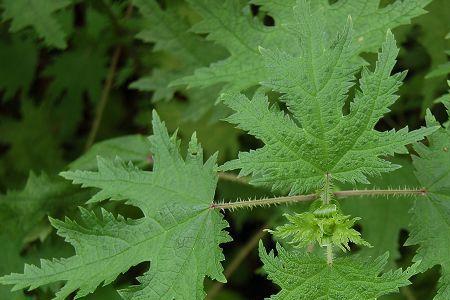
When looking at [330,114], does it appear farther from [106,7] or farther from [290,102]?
[106,7]

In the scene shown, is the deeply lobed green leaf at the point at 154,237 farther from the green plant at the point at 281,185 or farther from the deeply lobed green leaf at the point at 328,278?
the deeply lobed green leaf at the point at 328,278

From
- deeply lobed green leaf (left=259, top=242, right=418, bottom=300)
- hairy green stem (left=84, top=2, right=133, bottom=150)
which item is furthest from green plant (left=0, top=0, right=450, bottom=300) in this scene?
hairy green stem (left=84, top=2, right=133, bottom=150)

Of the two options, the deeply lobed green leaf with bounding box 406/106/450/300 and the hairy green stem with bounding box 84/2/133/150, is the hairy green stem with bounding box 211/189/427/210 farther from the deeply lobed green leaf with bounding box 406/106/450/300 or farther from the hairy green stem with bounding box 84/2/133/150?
the hairy green stem with bounding box 84/2/133/150

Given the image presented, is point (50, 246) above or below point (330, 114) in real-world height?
below

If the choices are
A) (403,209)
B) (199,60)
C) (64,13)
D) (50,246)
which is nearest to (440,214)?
(403,209)

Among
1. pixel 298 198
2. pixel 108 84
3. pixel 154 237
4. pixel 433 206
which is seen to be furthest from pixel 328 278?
pixel 108 84

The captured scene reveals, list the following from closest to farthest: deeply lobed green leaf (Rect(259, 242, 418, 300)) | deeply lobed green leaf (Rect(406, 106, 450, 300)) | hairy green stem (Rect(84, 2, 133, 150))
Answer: deeply lobed green leaf (Rect(259, 242, 418, 300)) < deeply lobed green leaf (Rect(406, 106, 450, 300)) < hairy green stem (Rect(84, 2, 133, 150))

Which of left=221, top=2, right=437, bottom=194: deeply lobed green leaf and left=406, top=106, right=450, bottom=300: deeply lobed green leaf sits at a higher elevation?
left=221, top=2, right=437, bottom=194: deeply lobed green leaf

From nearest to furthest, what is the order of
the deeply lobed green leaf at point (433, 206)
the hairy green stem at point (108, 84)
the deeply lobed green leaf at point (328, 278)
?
the deeply lobed green leaf at point (328, 278)
the deeply lobed green leaf at point (433, 206)
the hairy green stem at point (108, 84)

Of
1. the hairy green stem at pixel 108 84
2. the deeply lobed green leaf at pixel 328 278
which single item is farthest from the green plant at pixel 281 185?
the hairy green stem at pixel 108 84

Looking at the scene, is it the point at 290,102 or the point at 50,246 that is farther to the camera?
the point at 50,246

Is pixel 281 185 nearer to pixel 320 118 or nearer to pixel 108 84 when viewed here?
pixel 320 118
